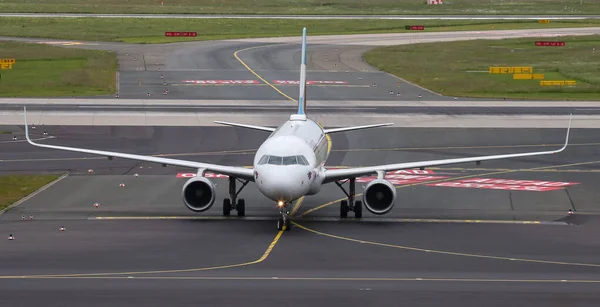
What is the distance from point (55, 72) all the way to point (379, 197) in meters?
64.9

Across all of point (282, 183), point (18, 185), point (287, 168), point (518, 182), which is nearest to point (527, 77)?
point (518, 182)

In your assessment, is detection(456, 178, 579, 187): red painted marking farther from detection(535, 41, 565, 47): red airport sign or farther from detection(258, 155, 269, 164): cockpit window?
detection(535, 41, 565, 47): red airport sign

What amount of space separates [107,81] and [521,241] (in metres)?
62.3

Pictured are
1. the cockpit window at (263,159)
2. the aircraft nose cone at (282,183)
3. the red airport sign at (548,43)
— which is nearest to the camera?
the aircraft nose cone at (282,183)

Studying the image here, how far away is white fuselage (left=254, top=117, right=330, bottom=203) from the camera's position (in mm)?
39312

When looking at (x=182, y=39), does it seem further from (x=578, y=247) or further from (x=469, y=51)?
(x=578, y=247)

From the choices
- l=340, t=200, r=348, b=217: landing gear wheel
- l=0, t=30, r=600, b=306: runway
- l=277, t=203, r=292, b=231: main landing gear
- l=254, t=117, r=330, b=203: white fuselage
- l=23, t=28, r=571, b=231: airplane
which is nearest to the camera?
l=0, t=30, r=600, b=306: runway

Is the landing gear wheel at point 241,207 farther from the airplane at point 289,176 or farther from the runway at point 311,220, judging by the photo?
the runway at point 311,220

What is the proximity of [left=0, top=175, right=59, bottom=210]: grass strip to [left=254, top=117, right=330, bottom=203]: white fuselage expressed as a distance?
472 inches

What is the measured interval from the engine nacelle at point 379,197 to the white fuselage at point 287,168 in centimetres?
196

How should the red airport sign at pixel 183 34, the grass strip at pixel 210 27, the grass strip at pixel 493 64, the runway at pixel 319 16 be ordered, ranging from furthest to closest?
the runway at pixel 319 16
the grass strip at pixel 210 27
the red airport sign at pixel 183 34
the grass strip at pixel 493 64

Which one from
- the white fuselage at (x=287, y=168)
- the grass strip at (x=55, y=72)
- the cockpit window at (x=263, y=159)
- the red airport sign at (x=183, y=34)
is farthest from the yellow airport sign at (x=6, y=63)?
the cockpit window at (x=263, y=159)

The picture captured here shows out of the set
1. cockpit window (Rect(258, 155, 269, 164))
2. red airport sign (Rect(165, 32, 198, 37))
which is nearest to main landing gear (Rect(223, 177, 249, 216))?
cockpit window (Rect(258, 155, 269, 164))

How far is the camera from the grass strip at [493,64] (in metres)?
93.2
